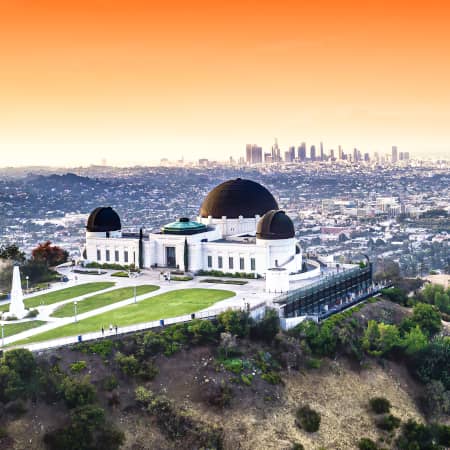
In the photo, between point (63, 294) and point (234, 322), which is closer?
point (234, 322)

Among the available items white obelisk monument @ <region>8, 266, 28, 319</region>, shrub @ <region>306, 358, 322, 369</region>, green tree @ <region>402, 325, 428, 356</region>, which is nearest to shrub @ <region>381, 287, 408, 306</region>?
green tree @ <region>402, 325, 428, 356</region>

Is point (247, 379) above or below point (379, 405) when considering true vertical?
above

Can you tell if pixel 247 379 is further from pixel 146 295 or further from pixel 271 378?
pixel 146 295

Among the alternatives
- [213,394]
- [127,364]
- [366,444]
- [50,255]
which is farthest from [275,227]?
[366,444]

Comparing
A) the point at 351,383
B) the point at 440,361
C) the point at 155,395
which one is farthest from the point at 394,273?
the point at 155,395

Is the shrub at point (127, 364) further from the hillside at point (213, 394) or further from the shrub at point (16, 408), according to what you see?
the shrub at point (16, 408)

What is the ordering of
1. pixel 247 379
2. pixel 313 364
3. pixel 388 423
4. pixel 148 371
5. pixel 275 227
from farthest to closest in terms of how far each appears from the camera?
1. pixel 275 227
2. pixel 313 364
3. pixel 388 423
4. pixel 247 379
5. pixel 148 371

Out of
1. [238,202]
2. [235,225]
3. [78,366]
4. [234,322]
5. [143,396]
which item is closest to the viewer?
[143,396]

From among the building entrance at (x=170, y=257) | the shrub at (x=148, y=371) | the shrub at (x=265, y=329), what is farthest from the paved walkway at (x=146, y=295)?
the shrub at (x=148, y=371)
